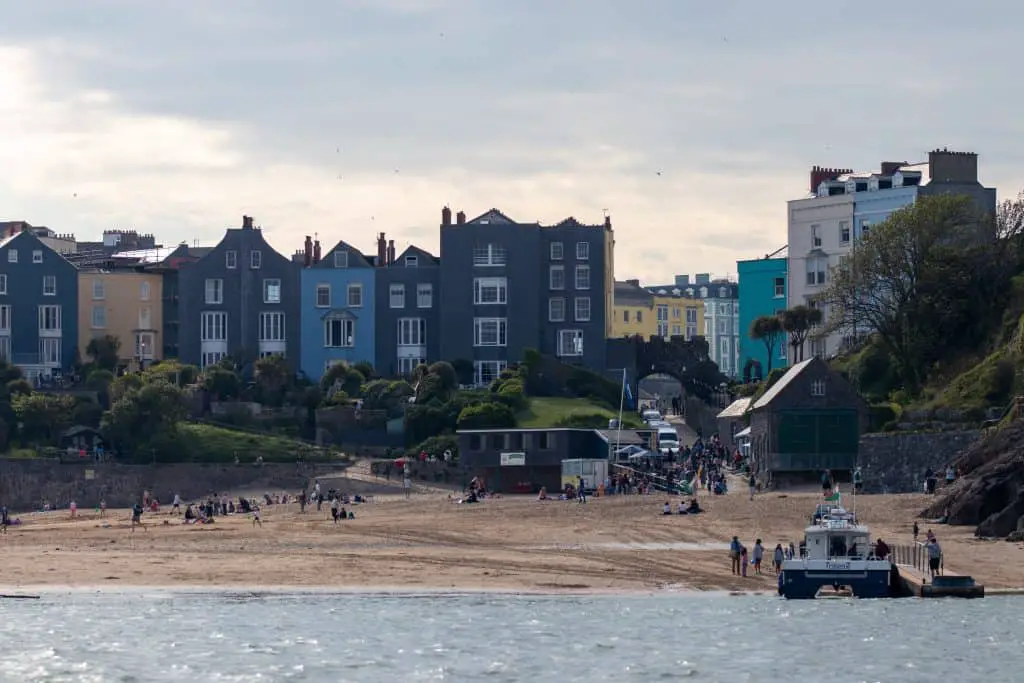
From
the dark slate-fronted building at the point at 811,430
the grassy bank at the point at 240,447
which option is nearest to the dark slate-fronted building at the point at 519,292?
the grassy bank at the point at 240,447

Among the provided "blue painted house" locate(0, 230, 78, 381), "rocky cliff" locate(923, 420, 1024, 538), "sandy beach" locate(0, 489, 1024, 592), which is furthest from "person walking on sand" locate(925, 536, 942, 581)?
"blue painted house" locate(0, 230, 78, 381)

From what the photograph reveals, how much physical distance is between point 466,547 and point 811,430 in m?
18.2

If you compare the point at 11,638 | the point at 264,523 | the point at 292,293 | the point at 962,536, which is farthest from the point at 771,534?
the point at 292,293

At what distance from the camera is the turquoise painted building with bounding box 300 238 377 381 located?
9806 centimetres

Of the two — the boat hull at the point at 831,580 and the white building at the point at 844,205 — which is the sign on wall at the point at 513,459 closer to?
the white building at the point at 844,205

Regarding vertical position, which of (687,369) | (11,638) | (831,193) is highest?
(831,193)

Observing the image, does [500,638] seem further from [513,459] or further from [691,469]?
[691,469]

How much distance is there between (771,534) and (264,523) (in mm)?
18285

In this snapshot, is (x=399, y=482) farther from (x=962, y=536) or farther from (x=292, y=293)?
(x=962, y=536)

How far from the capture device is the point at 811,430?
6994 centimetres

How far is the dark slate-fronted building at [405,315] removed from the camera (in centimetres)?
9775

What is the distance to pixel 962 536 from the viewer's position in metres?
53.7

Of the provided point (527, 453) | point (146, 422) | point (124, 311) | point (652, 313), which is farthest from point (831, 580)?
point (652, 313)

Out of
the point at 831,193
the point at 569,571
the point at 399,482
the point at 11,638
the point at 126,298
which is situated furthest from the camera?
the point at 126,298
